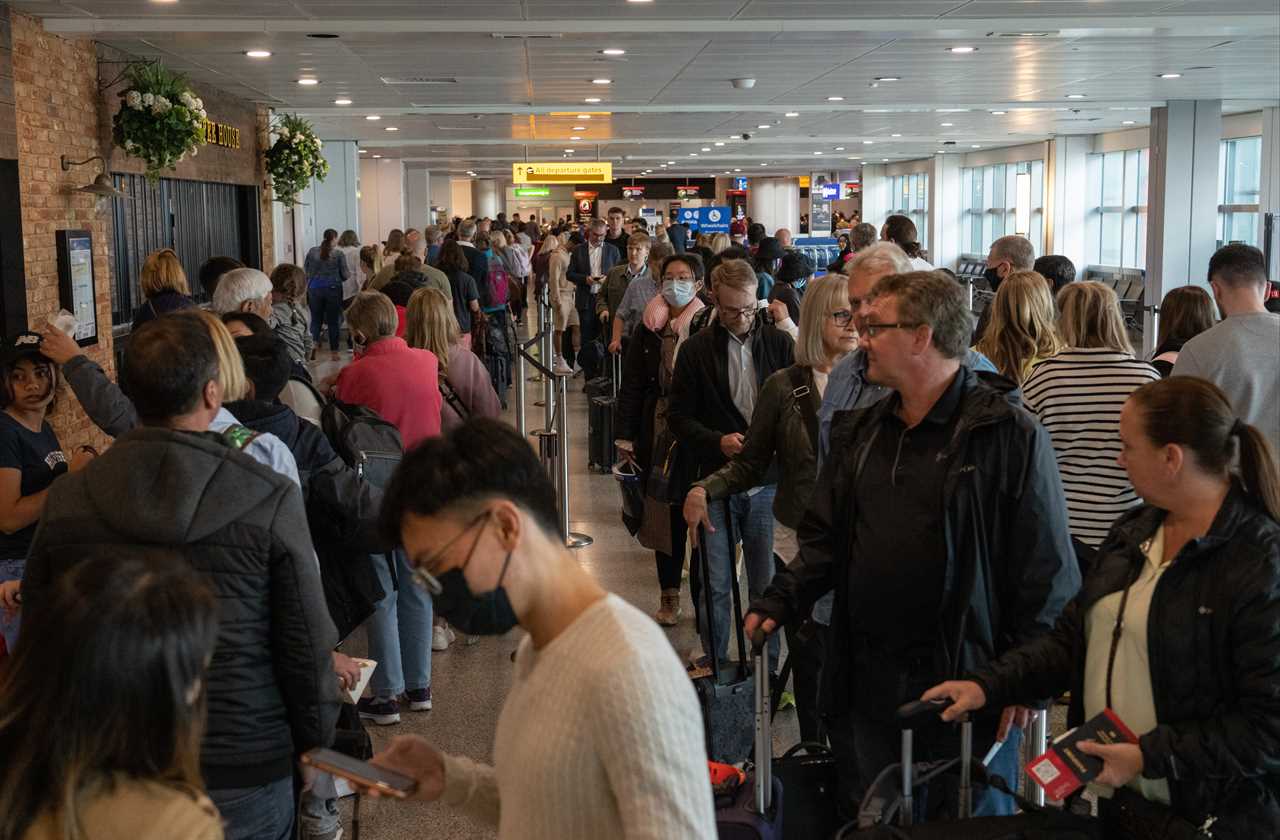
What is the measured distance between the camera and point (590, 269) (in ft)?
49.0

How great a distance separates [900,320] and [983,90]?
13.6 m

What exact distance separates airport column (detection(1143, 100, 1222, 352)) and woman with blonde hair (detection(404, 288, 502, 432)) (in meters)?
13.2

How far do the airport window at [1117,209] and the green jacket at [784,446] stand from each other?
23.1 meters

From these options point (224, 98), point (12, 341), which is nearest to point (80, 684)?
point (12, 341)

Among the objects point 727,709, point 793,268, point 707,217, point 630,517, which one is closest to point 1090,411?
point 727,709

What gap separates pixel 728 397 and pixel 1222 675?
3.20 m

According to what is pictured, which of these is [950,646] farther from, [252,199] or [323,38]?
[252,199]

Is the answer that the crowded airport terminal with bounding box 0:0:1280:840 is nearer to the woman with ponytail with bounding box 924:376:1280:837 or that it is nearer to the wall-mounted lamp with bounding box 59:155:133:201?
the woman with ponytail with bounding box 924:376:1280:837

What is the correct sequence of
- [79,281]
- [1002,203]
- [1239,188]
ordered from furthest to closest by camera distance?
[1002,203] < [1239,188] < [79,281]

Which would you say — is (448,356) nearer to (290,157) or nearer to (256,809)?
(256,809)

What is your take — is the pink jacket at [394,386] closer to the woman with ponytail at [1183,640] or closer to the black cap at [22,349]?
the black cap at [22,349]

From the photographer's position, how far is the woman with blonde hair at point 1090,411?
4621mm

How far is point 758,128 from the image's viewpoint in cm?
2233

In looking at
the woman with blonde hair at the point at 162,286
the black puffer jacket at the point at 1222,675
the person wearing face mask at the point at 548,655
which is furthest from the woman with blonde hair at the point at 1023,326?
the woman with blonde hair at the point at 162,286
